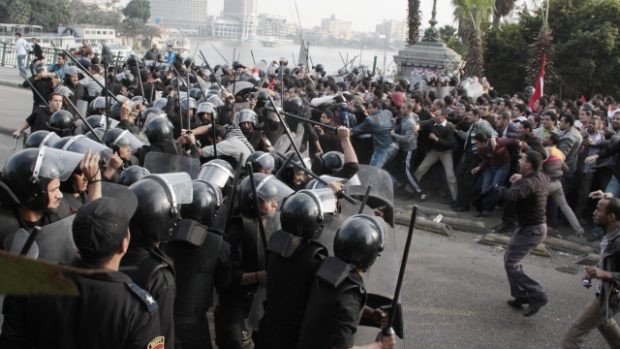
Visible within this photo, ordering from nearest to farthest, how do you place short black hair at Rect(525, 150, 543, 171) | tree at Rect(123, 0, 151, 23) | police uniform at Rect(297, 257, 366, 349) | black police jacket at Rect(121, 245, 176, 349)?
black police jacket at Rect(121, 245, 176, 349) < police uniform at Rect(297, 257, 366, 349) < short black hair at Rect(525, 150, 543, 171) < tree at Rect(123, 0, 151, 23)

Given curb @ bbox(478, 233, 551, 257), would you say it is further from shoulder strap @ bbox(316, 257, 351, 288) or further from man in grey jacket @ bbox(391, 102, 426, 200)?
shoulder strap @ bbox(316, 257, 351, 288)

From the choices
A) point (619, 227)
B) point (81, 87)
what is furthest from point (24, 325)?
point (81, 87)

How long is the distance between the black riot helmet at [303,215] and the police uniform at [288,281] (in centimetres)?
7

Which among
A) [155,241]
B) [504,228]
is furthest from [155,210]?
[504,228]

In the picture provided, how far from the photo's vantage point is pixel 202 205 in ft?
12.8

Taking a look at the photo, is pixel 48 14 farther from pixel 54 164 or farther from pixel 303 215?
pixel 303 215

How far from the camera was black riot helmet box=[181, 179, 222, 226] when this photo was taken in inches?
152

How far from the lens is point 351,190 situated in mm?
5727

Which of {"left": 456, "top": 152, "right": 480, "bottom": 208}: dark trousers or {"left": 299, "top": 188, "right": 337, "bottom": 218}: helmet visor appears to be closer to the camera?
{"left": 299, "top": 188, "right": 337, "bottom": 218}: helmet visor

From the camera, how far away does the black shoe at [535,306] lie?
20.2 ft

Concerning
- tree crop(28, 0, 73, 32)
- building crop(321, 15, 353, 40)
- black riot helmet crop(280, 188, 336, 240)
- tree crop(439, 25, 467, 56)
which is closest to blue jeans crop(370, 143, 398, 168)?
black riot helmet crop(280, 188, 336, 240)

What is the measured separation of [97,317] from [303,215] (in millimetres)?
1463

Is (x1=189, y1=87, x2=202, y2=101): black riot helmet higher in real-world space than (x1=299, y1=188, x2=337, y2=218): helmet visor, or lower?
higher

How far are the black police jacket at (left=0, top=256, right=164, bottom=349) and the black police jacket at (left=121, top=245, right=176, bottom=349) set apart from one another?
33 cm
